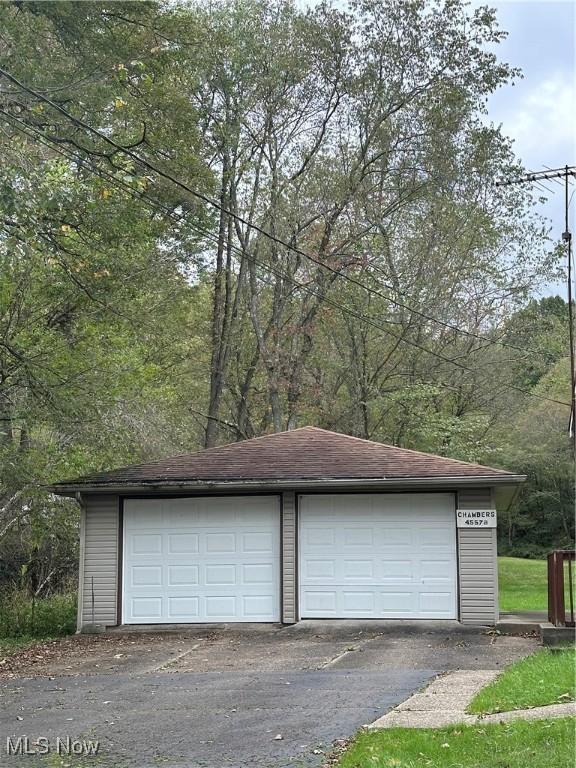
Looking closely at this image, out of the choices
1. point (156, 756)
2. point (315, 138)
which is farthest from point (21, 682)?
point (315, 138)

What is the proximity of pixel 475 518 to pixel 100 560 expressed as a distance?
19.9 feet

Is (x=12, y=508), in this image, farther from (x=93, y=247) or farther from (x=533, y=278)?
(x=533, y=278)

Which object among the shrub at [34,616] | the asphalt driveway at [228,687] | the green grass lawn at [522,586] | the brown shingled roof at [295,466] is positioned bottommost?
the green grass lawn at [522,586]

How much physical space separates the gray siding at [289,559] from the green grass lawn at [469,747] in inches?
297

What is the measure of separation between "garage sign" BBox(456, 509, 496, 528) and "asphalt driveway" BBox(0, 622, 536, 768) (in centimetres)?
157

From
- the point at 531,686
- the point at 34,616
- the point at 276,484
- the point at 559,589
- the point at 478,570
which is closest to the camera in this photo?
the point at 531,686

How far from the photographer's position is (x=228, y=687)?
8.55 metres

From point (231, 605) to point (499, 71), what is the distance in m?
16.3

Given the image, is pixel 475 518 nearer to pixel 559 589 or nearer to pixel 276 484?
pixel 559 589

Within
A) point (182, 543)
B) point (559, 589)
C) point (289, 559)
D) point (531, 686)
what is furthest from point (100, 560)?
point (531, 686)

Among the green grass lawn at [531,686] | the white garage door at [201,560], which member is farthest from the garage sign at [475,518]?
the green grass lawn at [531,686]

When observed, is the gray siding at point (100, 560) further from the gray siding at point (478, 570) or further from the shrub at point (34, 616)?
the gray siding at point (478, 570)

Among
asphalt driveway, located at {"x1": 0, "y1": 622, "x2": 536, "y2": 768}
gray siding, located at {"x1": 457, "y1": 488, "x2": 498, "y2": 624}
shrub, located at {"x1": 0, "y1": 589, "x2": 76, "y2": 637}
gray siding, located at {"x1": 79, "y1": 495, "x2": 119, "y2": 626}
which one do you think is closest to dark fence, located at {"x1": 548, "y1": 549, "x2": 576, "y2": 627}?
asphalt driveway, located at {"x1": 0, "y1": 622, "x2": 536, "y2": 768}

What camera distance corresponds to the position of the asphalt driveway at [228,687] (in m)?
6.16
